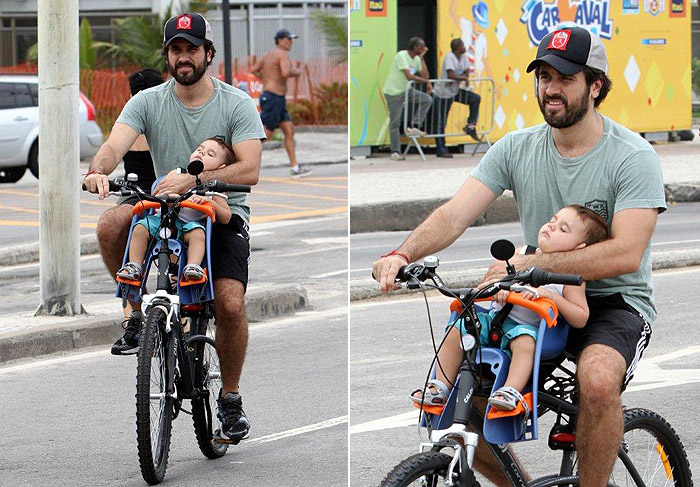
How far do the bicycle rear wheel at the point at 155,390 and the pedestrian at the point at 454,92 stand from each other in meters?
15.3

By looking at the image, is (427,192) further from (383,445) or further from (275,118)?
(383,445)

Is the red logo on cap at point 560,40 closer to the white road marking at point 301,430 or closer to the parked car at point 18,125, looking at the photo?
the white road marking at point 301,430

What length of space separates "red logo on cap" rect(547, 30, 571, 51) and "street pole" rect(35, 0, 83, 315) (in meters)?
5.86

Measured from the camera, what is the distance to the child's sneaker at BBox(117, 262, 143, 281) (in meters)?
5.83

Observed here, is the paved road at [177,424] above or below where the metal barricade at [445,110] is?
below

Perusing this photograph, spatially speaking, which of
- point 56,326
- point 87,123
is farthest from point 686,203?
point 56,326

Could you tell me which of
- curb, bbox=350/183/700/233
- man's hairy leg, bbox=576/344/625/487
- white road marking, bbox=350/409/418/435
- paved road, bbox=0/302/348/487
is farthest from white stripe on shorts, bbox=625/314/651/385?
curb, bbox=350/183/700/233

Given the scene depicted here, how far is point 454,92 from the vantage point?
20.9m

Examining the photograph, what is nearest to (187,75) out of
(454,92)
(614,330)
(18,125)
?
(614,330)

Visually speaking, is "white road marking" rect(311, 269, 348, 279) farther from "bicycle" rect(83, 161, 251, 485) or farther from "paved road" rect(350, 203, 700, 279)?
"bicycle" rect(83, 161, 251, 485)

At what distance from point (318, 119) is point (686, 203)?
13.5m

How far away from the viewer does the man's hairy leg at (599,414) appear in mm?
3959

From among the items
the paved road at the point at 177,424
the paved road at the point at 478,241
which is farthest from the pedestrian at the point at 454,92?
the paved road at the point at 177,424

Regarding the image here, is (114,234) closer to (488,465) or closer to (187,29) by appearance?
(187,29)
